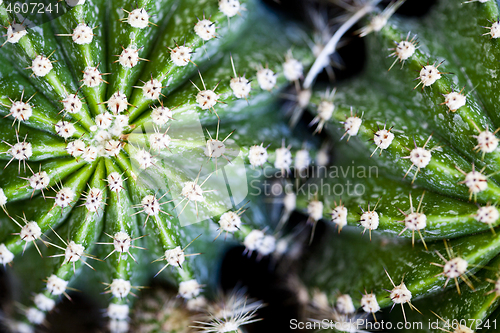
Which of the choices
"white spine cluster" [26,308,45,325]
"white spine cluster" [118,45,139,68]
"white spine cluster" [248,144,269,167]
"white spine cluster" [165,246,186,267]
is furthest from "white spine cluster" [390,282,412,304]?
"white spine cluster" [26,308,45,325]

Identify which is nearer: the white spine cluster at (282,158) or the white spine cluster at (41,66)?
the white spine cluster at (41,66)

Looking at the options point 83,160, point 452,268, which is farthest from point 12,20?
point 452,268

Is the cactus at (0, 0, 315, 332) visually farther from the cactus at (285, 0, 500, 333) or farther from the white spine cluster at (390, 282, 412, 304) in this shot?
the white spine cluster at (390, 282, 412, 304)

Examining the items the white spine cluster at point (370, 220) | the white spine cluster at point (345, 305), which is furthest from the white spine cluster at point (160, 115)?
the white spine cluster at point (345, 305)

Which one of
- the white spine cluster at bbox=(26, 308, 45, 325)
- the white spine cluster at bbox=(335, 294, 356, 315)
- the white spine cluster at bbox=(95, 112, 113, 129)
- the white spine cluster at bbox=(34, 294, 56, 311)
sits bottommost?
the white spine cluster at bbox=(26, 308, 45, 325)

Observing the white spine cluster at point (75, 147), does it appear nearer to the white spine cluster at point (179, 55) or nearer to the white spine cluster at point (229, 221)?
the white spine cluster at point (179, 55)

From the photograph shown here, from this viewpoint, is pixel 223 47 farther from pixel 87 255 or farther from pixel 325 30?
pixel 87 255
